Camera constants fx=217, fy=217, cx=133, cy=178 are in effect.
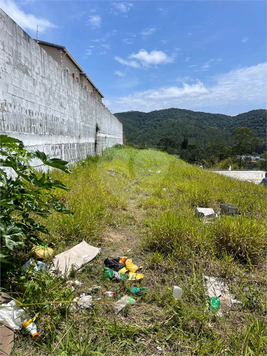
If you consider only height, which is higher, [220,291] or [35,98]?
[35,98]

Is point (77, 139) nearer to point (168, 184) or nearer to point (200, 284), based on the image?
point (168, 184)

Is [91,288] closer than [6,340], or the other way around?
[6,340]

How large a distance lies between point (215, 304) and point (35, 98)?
386 centimetres

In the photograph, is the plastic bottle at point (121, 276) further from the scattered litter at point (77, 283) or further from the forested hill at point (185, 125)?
the forested hill at point (185, 125)

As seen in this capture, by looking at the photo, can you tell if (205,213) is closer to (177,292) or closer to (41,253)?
(177,292)

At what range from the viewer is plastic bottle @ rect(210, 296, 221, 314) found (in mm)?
1406

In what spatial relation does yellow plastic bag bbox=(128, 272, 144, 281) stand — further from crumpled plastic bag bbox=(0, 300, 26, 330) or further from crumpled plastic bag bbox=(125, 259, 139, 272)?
crumpled plastic bag bbox=(0, 300, 26, 330)

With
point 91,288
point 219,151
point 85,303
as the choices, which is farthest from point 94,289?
point 219,151

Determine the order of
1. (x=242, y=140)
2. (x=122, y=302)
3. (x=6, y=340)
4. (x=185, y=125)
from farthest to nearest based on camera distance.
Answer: (x=185, y=125) → (x=242, y=140) → (x=122, y=302) → (x=6, y=340)

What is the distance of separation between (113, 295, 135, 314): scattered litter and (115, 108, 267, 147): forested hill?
44973mm

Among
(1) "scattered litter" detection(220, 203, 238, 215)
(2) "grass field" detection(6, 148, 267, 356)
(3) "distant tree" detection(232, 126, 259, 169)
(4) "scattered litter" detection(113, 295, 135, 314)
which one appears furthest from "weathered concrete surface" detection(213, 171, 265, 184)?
(3) "distant tree" detection(232, 126, 259, 169)

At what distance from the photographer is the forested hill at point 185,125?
53.1 m

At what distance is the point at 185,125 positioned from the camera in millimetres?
64875

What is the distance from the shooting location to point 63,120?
5.21 m
